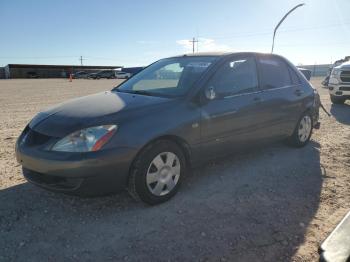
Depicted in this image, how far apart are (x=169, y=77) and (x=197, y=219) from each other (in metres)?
1.99

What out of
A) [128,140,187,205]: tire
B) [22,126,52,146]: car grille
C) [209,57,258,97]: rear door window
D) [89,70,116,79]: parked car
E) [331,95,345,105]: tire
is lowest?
[89,70,116,79]: parked car

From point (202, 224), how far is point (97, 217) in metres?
1.05

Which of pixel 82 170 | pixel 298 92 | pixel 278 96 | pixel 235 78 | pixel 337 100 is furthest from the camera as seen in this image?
pixel 337 100

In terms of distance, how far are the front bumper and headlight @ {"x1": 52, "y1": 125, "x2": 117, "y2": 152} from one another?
0.18 feet

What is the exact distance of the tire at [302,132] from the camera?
18.4 ft

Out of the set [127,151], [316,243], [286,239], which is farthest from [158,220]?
[316,243]

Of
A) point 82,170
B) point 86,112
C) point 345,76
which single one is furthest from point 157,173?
point 345,76

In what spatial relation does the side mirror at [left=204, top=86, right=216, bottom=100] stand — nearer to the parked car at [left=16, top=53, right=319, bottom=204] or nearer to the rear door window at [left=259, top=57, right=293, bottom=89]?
the parked car at [left=16, top=53, right=319, bottom=204]

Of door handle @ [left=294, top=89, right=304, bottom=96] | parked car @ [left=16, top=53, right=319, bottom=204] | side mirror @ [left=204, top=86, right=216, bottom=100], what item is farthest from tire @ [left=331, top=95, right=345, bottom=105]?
side mirror @ [left=204, top=86, right=216, bottom=100]

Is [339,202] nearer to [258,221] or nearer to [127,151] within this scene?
[258,221]

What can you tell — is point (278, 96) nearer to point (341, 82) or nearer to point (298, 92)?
point (298, 92)

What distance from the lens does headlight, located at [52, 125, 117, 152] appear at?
307 cm

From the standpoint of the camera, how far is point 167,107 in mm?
3576

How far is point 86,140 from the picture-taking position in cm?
311
